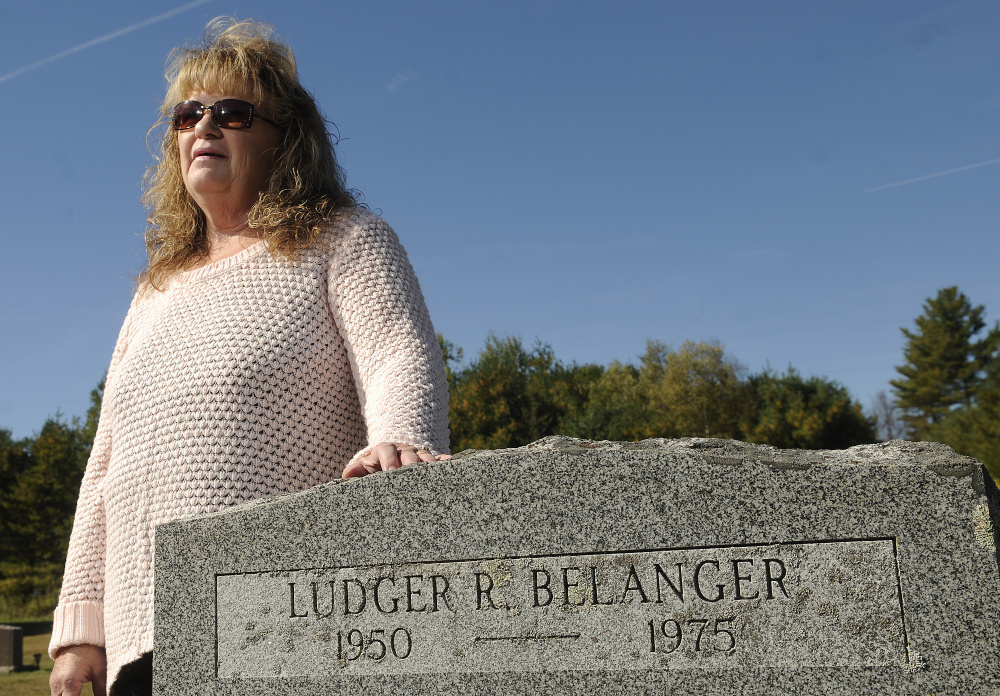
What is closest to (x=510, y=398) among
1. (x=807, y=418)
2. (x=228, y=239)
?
(x=807, y=418)

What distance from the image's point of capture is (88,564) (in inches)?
108

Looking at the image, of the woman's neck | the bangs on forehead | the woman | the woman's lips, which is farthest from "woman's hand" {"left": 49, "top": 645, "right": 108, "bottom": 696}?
the bangs on forehead

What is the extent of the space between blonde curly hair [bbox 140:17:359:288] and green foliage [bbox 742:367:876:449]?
32489 mm

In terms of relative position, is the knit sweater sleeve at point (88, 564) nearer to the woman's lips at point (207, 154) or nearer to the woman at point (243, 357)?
the woman at point (243, 357)

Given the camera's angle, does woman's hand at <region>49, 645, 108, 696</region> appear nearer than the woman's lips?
Result: Yes

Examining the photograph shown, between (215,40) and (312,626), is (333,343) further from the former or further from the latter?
(215,40)

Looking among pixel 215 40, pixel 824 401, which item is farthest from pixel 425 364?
pixel 824 401

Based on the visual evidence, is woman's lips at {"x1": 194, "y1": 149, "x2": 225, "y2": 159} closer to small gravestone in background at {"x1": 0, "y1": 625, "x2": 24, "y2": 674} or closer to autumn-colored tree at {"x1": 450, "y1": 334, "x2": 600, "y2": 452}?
small gravestone in background at {"x1": 0, "y1": 625, "x2": 24, "y2": 674}

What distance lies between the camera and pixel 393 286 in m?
2.55

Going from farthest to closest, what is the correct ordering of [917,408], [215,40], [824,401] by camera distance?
[917,408]
[824,401]
[215,40]

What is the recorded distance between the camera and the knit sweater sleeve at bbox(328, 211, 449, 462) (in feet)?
7.59

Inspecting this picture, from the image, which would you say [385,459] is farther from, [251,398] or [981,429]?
[981,429]

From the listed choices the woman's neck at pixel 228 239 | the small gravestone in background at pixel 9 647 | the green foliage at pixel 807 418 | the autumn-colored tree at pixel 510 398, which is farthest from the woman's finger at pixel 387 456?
the green foliage at pixel 807 418

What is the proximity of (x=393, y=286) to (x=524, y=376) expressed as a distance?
1442 inches
